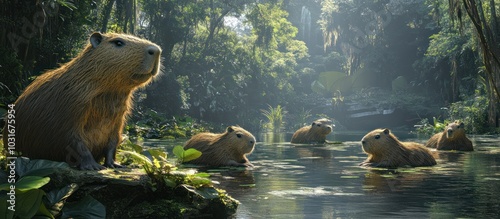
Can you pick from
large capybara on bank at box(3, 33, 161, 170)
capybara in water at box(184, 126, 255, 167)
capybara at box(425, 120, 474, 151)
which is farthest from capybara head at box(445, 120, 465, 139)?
large capybara on bank at box(3, 33, 161, 170)

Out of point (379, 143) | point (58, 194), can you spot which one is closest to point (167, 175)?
point (58, 194)

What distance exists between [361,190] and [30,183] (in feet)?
14.0

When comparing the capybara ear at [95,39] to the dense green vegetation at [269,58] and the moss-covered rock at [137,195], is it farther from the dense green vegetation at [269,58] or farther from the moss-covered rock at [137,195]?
the dense green vegetation at [269,58]

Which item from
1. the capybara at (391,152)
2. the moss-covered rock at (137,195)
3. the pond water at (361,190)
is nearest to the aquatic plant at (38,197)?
the moss-covered rock at (137,195)

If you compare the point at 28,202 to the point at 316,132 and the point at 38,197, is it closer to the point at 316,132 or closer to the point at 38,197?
the point at 38,197

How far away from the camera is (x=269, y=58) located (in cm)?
5203

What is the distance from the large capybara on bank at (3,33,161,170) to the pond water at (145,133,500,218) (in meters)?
1.38

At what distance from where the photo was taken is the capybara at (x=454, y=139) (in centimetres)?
1493

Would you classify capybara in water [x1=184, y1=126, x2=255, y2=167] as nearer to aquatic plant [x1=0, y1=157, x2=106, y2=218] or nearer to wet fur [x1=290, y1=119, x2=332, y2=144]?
aquatic plant [x1=0, y1=157, x2=106, y2=218]

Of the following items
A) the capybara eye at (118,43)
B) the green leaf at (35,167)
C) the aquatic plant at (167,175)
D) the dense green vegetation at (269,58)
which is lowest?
the aquatic plant at (167,175)

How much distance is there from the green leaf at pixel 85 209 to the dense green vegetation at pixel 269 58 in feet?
24.7

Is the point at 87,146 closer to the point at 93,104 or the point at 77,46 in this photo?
the point at 93,104

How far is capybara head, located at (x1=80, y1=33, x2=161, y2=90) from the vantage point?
16.5 feet

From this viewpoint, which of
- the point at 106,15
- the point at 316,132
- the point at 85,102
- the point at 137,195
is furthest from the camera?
the point at 106,15
